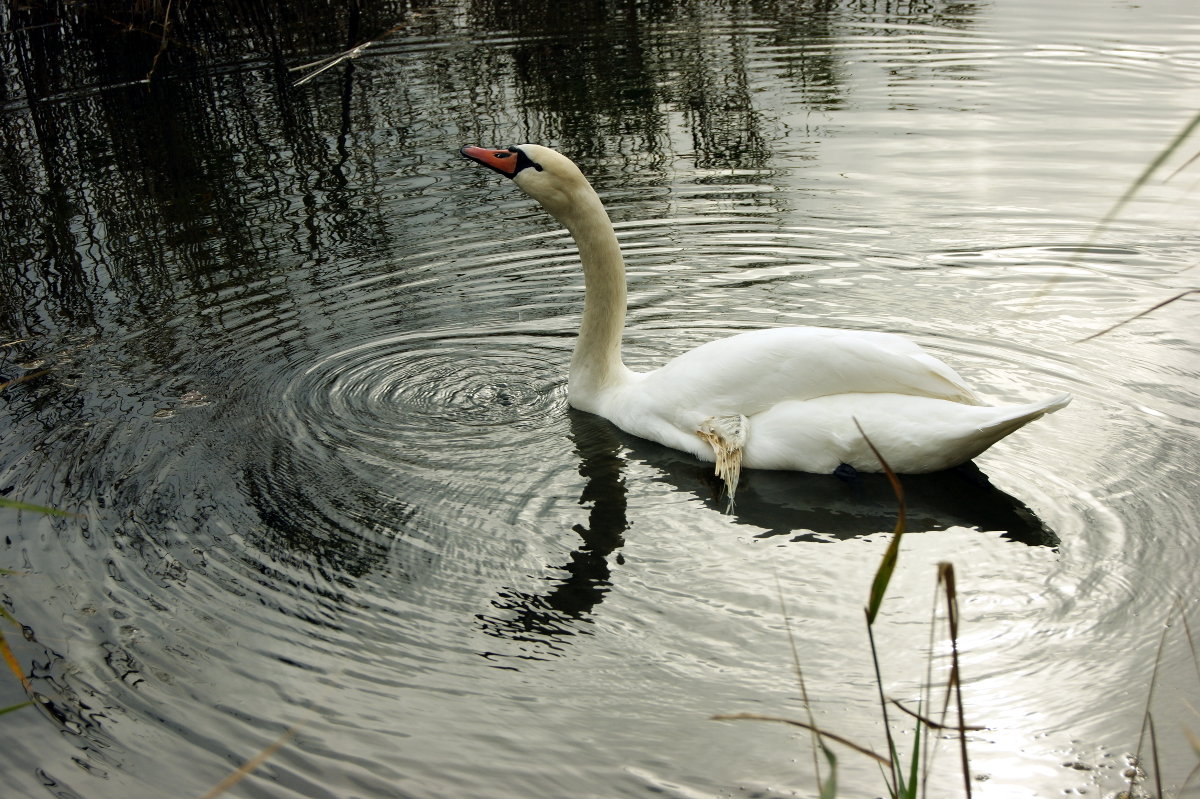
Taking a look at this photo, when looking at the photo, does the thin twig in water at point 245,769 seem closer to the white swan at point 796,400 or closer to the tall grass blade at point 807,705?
the tall grass blade at point 807,705

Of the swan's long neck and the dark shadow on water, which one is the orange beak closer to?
the swan's long neck

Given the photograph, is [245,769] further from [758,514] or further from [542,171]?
[542,171]

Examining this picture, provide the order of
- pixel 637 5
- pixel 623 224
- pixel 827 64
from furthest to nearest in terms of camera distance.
→ pixel 637 5 < pixel 827 64 < pixel 623 224

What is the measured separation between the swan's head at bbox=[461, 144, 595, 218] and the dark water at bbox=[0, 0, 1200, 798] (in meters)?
1.08

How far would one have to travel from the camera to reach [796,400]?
5.18m

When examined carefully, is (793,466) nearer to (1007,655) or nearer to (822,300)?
(1007,655)

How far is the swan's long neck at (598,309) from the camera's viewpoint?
5.98 m

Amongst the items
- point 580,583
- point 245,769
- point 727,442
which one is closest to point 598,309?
point 727,442

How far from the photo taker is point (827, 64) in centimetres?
1262

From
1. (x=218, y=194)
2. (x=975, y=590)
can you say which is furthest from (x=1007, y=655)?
(x=218, y=194)

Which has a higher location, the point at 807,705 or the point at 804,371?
the point at 807,705

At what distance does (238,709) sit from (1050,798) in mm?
2486

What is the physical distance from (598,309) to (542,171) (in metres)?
0.75

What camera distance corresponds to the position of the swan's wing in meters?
4.96
